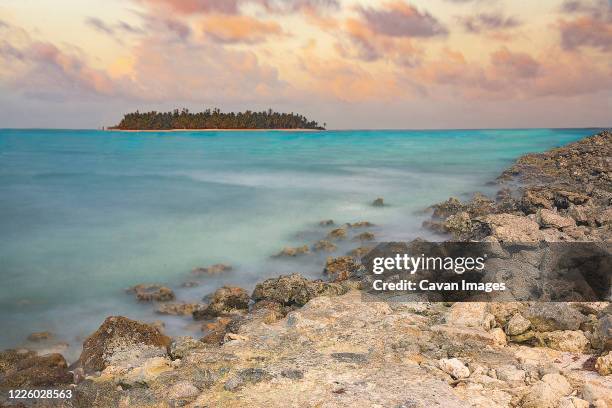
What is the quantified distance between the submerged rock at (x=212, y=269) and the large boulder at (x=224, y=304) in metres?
2.59

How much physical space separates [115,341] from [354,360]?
3.23 metres

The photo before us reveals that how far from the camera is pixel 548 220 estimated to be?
1085cm

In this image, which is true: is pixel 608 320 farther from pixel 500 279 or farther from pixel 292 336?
pixel 292 336

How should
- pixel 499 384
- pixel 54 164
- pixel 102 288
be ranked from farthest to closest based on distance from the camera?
pixel 54 164, pixel 102 288, pixel 499 384

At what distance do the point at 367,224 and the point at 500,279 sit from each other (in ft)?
29.6

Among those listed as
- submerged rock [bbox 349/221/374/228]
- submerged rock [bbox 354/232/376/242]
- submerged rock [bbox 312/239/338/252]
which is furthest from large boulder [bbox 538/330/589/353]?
submerged rock [bbox 349/221/374/228]

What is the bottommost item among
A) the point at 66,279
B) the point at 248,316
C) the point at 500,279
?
the point at 66,279

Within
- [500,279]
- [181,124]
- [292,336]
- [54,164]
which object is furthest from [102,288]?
[181,124]

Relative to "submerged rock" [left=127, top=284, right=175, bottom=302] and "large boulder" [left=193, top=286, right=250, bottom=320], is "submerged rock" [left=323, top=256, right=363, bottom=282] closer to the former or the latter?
"large boulder" [left=193, top=286, right=250, bottom=320]

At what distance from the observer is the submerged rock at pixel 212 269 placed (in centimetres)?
1138

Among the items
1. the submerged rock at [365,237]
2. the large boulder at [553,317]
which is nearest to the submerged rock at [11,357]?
the large boulder at [553,317]

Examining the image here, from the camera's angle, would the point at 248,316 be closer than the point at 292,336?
No

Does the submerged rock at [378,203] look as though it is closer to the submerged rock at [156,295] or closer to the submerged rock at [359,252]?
the submerged rock at [359,252]

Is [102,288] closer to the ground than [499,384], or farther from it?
closer to the ground
